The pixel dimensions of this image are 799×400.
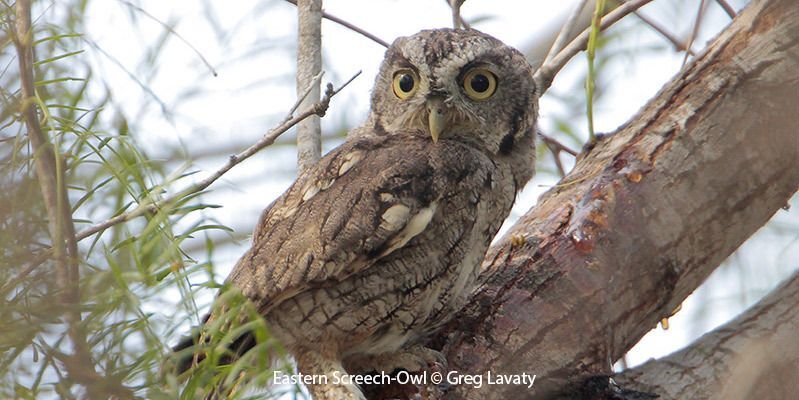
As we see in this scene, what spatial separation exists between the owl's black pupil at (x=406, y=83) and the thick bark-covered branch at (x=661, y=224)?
778mm

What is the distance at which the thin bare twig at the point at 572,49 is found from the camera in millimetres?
3467

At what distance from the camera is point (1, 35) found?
7.63ft

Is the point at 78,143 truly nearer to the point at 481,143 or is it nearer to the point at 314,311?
the point at 314,311

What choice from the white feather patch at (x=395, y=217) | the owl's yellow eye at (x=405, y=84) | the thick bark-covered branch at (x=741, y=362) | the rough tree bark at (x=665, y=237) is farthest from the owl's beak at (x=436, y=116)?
the thick bark-covered branch at (x=741, y=362)

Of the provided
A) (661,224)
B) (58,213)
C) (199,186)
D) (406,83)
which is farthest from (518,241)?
(58,213)

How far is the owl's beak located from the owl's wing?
7cm

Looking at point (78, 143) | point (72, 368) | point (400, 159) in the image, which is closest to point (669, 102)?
point (400, 159)

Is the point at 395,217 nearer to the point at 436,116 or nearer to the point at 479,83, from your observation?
the point at 436,116

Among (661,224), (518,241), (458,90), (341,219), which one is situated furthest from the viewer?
(458,90)

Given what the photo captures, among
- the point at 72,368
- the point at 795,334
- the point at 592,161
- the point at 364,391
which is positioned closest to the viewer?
the point at 72,368

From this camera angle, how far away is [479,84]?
3.45 m

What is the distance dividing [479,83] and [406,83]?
0.87 feet

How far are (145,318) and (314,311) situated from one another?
103cm

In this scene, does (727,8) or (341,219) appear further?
(727,8)
